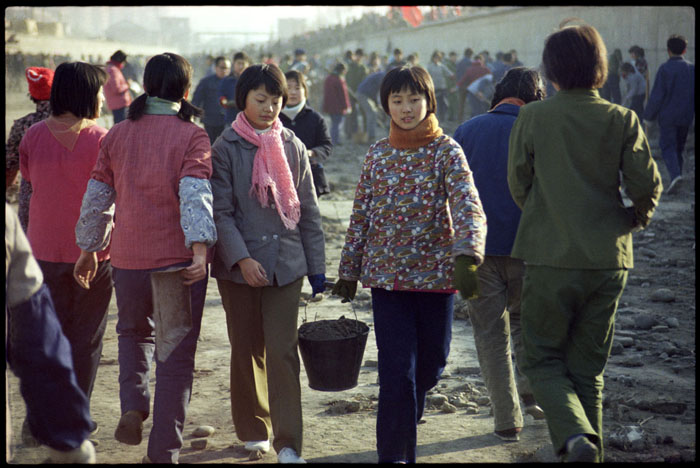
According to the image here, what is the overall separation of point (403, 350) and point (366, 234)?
0.54 m

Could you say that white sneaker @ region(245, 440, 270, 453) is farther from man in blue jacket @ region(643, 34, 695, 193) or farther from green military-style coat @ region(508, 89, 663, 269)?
man in blue jacket @ region(643, 34, 695, 193)

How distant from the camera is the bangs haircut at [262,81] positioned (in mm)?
3814

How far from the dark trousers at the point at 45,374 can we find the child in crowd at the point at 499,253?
209 cm

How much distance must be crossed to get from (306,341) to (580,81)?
5.46 ft

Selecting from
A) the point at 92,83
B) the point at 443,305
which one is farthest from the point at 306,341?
the point at 92,83

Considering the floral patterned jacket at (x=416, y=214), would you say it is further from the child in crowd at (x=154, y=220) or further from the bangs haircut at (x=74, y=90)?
the bangs haircut at (x=74, y=90)

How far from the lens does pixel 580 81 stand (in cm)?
334

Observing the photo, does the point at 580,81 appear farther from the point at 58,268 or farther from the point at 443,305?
the point at 58,268

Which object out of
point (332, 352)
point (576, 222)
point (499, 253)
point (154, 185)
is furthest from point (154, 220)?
point (576, 222)

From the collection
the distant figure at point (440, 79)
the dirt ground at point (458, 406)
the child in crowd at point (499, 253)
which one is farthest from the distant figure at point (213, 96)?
the distant figure at point (440, 79)

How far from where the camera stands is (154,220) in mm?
3658

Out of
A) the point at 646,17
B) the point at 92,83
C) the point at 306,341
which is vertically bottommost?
the point at 306,341

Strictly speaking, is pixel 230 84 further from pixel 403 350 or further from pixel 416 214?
pixel 403 350

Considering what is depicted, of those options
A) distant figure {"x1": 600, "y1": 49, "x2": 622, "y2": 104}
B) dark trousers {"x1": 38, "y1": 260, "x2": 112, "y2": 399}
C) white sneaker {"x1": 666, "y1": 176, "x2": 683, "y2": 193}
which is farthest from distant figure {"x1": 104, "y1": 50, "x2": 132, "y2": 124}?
distant figure {"x1": 600, "y1": 49, "x2": 622, "y2": 104}
